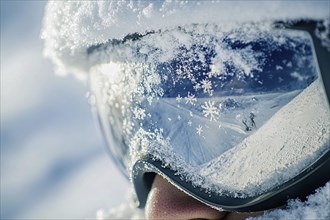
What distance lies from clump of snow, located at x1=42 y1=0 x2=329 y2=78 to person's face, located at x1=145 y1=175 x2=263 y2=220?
0.50 meters

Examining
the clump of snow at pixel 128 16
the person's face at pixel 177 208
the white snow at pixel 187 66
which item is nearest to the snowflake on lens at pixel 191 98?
the white snow at pixel 187 66

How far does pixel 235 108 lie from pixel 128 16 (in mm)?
374

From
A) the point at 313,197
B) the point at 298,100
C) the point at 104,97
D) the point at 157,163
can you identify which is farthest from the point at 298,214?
the point at 104,97

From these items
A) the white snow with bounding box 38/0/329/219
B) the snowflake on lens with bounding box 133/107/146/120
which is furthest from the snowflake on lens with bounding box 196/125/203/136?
the snowflake on lens with bounding box 133/107/146/120

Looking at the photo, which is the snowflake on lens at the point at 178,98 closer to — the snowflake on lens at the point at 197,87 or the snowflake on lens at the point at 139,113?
the snowflake on lens at the point at 197,87

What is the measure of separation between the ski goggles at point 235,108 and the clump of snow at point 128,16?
0.10 feet

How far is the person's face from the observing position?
1234 mm

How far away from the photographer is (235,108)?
103cm

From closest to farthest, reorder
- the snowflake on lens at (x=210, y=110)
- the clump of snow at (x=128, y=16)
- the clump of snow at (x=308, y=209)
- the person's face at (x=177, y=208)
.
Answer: the clump of snow at (x=128, y=16), the clump of snow at (x=308, y=209), the snowflake on lens at (x=210, y=110), the person's face at (x=177, y=208)

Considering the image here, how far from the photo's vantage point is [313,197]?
3.24 feet

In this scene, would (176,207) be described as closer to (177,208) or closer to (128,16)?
→ (177,208)

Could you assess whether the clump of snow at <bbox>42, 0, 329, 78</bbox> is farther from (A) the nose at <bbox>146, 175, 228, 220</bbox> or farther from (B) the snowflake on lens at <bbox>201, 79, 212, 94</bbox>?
(A) the nose at <bbox>146, 175, 228, 220</bbox>

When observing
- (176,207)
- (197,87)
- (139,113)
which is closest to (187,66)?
(197,87)

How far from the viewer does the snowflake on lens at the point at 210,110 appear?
41.8 inches
